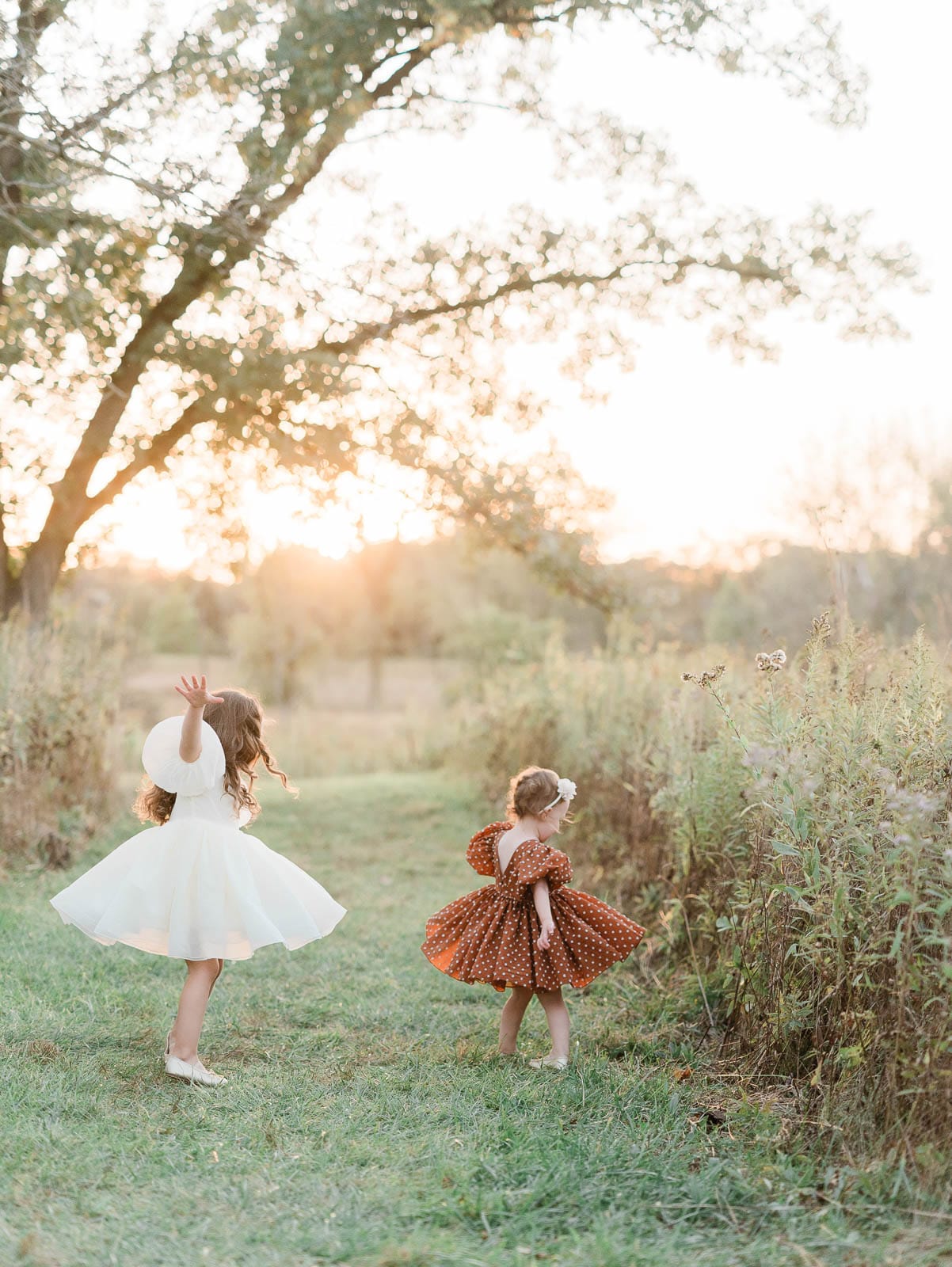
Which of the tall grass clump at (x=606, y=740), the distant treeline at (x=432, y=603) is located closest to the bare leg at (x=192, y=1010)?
the tall grass clump at (x=606, y=740)

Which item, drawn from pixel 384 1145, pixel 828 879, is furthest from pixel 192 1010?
pixel 828 879

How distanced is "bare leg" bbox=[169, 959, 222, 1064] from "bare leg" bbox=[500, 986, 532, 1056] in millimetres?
1127

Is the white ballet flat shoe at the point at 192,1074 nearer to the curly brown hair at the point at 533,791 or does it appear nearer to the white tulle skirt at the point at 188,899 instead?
the white tulle skirt at the point at 188,899

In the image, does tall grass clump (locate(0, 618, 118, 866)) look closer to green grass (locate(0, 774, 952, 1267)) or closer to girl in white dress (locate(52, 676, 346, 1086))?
green grass (locate(0, 774, 952, 1267))

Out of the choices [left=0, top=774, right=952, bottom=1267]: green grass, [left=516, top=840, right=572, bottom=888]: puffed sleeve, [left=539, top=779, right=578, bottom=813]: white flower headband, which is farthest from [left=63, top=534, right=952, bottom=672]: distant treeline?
[left=516, top=840, right=572, bottom=888]: puffed sleeve

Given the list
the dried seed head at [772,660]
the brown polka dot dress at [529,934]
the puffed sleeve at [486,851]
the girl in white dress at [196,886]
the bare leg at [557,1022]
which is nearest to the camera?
the dried seed head at [772,660]

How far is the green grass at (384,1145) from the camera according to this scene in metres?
2.61

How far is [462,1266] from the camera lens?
2.51 metres

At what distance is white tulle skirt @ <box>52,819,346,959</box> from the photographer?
3873 mm

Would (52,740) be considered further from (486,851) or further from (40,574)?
(486,851)

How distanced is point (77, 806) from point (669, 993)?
5094mm

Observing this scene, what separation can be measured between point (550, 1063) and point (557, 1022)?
17 centimetres

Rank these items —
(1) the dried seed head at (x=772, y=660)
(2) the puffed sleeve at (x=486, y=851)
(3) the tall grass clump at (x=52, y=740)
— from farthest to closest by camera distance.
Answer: (3) the tall grass clump at (x=52, y=740)
(2) the puffed sleeve at (x=486, y=851)
(1) the dried seed head at (x=772, y=660)

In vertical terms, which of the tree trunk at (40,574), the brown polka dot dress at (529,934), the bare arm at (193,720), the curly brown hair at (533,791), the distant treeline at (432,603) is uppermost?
the distant treeline at (432,603)
